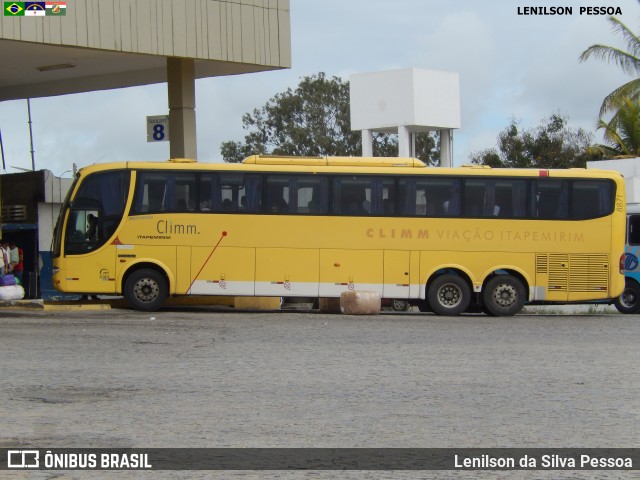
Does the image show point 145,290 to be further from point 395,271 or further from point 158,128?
point 158,128

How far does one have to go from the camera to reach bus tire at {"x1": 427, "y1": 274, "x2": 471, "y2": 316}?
24.3m

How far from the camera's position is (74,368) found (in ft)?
43.8

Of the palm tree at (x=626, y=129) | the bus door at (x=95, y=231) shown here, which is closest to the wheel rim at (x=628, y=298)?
the bus door at (x=95, y=231)

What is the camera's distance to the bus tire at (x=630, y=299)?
93.4ft

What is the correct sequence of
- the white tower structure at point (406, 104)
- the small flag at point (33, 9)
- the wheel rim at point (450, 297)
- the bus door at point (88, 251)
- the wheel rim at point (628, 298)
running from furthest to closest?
1. the white tower structure at point (406, 104)
2. the wheel rim at point (628, 298)
3. the wheel rim at point (450, 297)
4. the bus door at point (88, 251)
5. the small flag at point (33, 9)

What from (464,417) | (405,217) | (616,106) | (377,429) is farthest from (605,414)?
(616,106)

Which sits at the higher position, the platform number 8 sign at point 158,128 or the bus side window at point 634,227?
the platform number 8 sign at point 158,128

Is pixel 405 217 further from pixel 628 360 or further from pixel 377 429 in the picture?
pixel 377 429

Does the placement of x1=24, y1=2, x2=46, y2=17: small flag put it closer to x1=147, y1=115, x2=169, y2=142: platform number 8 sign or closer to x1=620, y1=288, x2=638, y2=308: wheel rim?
x1=147, y1=115, x2=169, y2=142: platform number 8 sign

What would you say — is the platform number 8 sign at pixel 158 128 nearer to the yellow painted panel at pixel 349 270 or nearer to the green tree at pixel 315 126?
the yellow painted panel at pixel 349 270

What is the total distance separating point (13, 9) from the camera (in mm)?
23156

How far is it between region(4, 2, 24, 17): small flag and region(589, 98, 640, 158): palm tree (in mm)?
31922

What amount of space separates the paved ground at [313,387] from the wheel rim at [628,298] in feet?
29.2

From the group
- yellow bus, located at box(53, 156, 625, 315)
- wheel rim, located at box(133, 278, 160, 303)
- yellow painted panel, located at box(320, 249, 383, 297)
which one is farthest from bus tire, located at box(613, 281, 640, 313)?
wheel rim, located at box(133, 278, 160, 303)
